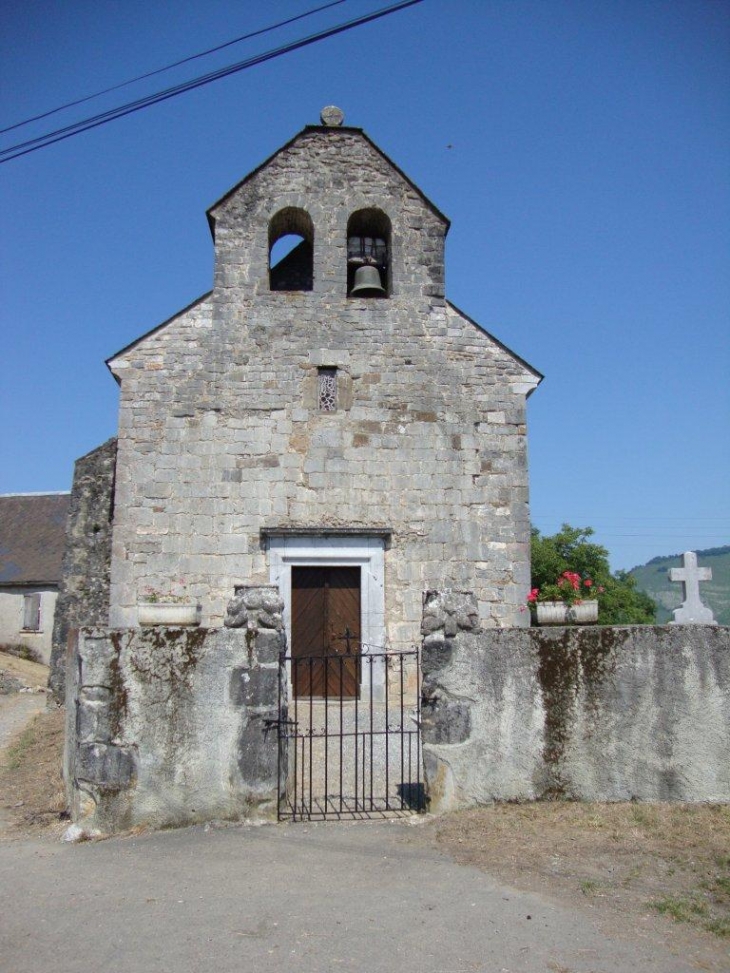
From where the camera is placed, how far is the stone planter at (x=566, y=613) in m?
7.95

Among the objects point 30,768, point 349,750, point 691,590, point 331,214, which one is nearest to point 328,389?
point 331,214

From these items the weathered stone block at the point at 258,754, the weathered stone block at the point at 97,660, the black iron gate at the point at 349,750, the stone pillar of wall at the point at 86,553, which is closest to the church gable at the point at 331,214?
the stone pillar of wall at the point at 86,553

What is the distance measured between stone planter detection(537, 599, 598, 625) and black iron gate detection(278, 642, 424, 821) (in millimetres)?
1346

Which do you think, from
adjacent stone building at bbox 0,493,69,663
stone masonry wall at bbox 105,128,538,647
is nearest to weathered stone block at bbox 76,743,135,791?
stone masonry wall at bbox 105,128,538,647

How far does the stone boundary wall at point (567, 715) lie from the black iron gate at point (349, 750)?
362mm

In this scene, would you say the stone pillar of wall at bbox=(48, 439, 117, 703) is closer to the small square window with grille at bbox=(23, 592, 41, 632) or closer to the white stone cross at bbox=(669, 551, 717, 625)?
the white stone cross at bbox=(669, 551, 717, 625)

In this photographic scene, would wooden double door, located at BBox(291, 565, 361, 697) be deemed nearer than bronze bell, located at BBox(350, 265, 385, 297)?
Yes

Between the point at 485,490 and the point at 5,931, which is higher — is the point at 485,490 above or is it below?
above

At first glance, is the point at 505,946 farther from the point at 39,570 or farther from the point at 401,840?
the point at 39,570

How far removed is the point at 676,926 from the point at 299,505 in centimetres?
841

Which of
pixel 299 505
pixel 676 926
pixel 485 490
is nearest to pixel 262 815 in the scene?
pixel 676 926

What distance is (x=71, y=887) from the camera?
591cm

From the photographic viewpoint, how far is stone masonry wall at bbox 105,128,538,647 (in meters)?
12.5

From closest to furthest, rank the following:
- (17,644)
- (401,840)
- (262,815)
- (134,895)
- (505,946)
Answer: (505,946)
(134,895)
(401,840)
(262,815)
(17,644)
